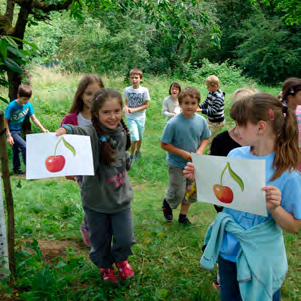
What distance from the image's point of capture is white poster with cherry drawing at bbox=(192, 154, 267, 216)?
1.56m

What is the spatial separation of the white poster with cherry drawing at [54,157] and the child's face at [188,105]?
65.0 inches

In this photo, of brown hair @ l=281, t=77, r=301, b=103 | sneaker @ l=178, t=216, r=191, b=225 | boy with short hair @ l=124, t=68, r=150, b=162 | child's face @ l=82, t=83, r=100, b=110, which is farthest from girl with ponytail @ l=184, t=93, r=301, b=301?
boy with short hair @ l=124, t=68, r=150, b=162

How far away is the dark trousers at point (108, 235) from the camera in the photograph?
2.64 meters

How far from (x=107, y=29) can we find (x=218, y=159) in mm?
16465

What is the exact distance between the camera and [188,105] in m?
3.51

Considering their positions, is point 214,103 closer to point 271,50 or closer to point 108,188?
point 108,188

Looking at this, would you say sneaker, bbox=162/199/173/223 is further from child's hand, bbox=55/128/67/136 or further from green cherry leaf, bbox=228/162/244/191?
green cherry leaf, bbox=228/162/244/191

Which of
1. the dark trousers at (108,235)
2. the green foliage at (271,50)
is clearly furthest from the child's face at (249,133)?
the green foliage at (271,50)

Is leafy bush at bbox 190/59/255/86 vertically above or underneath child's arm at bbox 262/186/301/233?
above

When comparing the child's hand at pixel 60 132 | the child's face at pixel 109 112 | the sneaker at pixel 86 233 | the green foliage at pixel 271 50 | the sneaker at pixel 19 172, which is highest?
the green foliage at pixel 271 50

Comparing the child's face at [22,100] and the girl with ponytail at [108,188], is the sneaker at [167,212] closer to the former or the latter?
the girl with ponytail at [108,188]

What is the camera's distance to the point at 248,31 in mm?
24344

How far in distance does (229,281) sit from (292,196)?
0.62 metres

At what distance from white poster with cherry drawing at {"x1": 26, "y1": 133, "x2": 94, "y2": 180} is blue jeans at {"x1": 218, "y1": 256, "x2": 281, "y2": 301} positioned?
964mm
